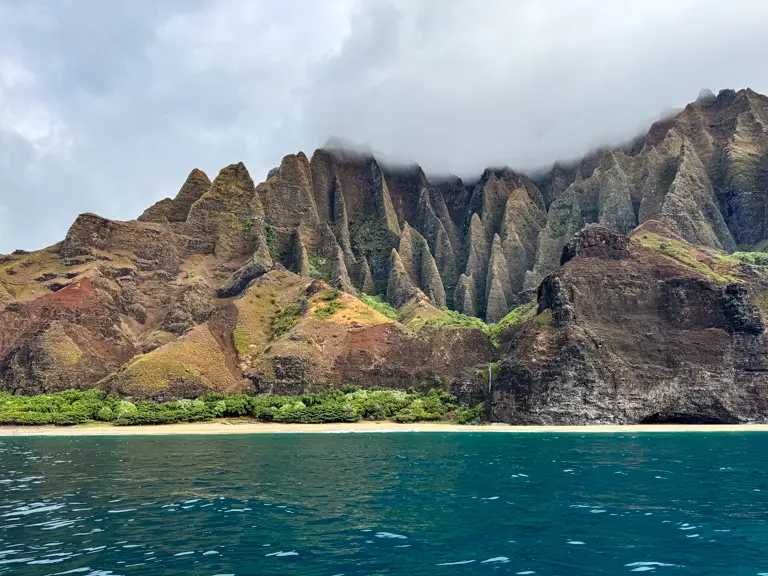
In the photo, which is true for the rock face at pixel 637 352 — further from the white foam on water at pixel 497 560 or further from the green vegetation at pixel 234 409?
the white foam on water at pixel 497 560

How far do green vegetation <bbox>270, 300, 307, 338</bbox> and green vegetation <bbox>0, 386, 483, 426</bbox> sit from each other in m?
22.4

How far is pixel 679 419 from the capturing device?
88562 mm

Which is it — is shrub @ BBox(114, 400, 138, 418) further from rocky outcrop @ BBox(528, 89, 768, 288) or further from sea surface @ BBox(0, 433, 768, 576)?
rocky outcrop @ BBox(528, 89, 768, 288)

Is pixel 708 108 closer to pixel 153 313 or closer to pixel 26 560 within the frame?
pixel 153 313

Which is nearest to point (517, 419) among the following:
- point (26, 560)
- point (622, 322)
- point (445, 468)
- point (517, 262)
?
point (622, 322)

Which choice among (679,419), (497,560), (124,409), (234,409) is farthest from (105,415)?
(679,419)

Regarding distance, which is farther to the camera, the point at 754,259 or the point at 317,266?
the point at 317,266

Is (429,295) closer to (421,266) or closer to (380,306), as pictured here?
(421,266)

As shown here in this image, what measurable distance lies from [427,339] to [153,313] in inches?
2527

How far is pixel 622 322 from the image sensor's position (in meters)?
97.1

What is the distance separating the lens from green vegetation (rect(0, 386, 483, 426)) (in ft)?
297

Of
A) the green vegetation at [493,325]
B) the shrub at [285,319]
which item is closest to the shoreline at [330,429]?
the shrub at [285,319]

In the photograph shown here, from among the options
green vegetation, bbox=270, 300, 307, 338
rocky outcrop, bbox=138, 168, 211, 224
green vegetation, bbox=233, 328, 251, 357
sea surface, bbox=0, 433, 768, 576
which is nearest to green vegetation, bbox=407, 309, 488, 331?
green vegetation, bbox=270, 300, 307, 338

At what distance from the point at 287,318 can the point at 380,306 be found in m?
37.5
